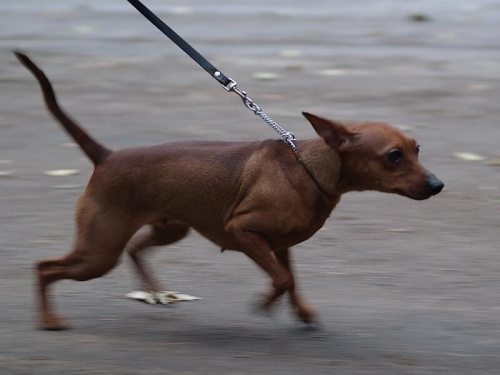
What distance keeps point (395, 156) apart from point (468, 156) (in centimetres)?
421

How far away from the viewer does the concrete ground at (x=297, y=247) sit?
16.8 feet

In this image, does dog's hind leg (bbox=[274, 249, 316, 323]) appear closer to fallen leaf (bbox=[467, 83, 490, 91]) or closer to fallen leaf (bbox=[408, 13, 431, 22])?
fallen leaf (bbox=[467, 83, 490, 91])

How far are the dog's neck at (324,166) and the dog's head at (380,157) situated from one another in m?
0.04

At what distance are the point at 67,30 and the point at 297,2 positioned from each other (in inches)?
188

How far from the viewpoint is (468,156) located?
29.7 ft

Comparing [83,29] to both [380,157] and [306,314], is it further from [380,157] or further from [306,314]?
[380,157]

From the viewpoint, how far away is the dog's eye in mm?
4992

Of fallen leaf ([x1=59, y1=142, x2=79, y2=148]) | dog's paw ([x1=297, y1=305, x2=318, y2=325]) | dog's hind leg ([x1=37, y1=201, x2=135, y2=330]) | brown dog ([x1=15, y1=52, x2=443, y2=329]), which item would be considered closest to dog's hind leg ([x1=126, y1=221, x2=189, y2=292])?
brown dog ([x1=15, y1=52, x2=443, y2=329])

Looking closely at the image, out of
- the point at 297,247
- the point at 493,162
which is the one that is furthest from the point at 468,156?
the point at 297,247

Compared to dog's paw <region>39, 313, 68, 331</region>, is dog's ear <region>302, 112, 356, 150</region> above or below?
above

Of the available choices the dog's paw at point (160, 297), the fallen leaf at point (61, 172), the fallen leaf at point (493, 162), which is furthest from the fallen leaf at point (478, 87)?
the dog's paw at point (160, 297)

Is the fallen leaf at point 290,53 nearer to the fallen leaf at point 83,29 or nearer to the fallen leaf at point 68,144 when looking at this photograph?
the fallen leaf at point 83,29

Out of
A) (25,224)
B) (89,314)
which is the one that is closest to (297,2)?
(25,224)

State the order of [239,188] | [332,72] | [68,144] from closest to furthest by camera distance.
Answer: [239,188] < [68,144] < [332,72]
